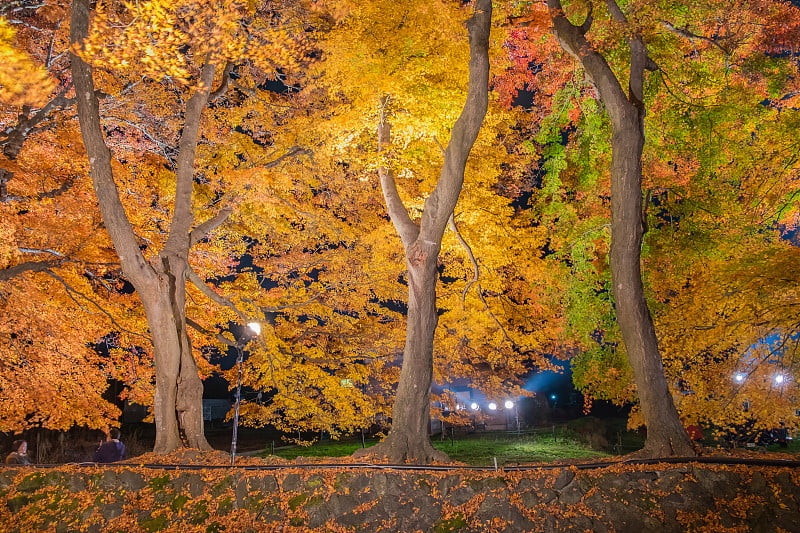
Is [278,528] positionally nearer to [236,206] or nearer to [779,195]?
[236,206]

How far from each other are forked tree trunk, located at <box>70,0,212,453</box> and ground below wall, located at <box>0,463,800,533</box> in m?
1.47

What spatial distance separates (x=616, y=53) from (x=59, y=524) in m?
12.4

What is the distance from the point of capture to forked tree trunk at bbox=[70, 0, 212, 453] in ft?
28.3

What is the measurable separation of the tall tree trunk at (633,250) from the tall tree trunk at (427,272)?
1912 millimetres

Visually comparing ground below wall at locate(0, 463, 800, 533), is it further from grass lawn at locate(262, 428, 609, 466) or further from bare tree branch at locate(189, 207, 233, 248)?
grass lawn at locate(262, 428, 609, 466)

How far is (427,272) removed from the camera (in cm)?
853

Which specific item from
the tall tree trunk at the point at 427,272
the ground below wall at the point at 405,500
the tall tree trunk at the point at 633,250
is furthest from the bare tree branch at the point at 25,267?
the tall tree trunk at the point at 633,250

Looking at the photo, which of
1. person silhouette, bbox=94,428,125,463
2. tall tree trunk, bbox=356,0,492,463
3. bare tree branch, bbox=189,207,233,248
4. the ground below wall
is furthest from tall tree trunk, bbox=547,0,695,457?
person silhouette, bbox=94,428,125,463

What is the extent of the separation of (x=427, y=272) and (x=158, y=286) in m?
5.21

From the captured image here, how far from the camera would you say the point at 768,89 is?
28.1ft

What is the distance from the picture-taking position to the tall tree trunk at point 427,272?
312 inches

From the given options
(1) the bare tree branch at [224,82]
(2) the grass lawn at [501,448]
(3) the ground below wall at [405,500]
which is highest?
(1) the bare tree branch at [224,82]

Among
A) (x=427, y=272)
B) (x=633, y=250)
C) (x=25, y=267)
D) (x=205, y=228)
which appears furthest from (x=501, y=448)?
(x=25, y=267)

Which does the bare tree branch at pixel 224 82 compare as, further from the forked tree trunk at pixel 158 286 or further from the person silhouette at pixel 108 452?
the person silhouette at pixel 108 452
